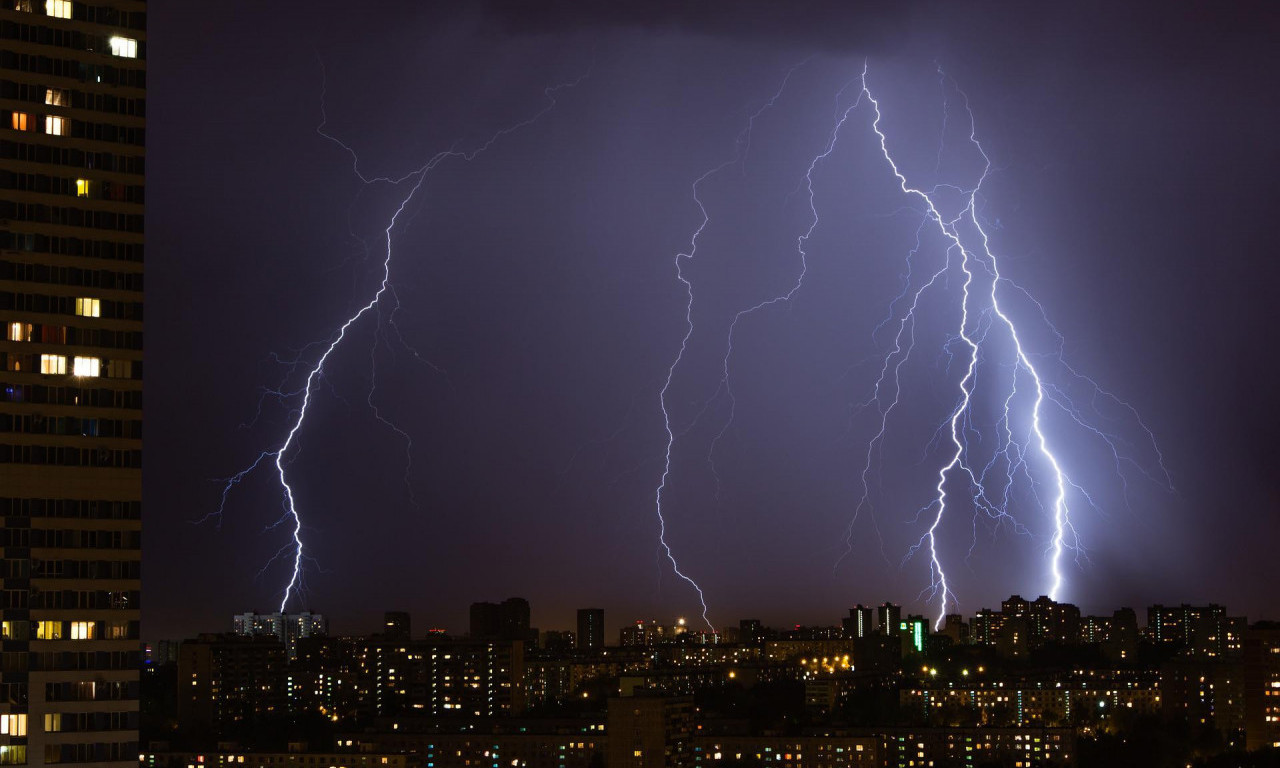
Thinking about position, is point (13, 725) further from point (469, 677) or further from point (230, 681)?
point (469, 677)

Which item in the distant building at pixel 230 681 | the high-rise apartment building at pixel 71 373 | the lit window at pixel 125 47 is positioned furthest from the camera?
the distant building at pixel 230 681

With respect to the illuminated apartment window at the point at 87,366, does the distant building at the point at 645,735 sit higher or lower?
lower

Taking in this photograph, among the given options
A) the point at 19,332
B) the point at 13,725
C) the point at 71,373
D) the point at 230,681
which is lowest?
the point at 230,681

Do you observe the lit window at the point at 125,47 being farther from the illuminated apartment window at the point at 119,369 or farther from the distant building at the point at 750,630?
the distant building at the point at 750,630

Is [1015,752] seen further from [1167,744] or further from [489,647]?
[489,647]

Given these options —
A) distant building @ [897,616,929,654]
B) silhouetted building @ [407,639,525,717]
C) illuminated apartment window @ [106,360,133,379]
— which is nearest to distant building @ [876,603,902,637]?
distant building @ [897,616,929,654]

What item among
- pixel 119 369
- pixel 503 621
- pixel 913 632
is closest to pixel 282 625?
pixel 503 621

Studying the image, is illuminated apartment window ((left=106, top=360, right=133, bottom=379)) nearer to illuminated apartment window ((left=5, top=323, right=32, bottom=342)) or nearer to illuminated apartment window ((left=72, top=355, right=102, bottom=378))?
illuminated apartment window ((left=72, top=355, right=102, bottom=378))

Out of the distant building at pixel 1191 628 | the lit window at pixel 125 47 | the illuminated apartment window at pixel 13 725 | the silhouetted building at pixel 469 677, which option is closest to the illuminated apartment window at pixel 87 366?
the lit window at pixel 125 47
